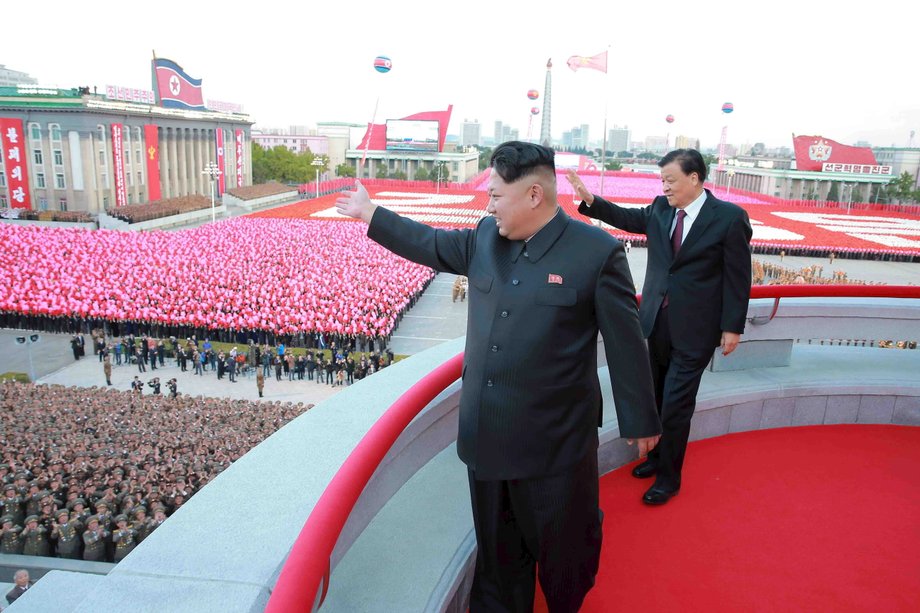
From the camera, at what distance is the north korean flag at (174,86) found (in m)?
50.8

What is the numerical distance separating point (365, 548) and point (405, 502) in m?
0.34

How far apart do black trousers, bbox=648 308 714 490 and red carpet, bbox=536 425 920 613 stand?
0.51ft

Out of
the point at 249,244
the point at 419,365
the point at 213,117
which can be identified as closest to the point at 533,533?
the point at 419,365

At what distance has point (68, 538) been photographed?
266 inches

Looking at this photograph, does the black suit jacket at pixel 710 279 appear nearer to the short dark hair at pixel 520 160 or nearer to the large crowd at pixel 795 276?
the short dark hair at pixel 520 160

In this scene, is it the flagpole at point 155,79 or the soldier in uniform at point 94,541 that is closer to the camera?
the soldier in uniform at point 94,541

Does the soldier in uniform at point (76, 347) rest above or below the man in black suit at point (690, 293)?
below

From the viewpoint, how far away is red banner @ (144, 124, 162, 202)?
158ft

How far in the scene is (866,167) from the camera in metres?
67.4

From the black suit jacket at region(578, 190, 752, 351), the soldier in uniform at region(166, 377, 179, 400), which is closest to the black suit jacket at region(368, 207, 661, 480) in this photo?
the black suit jacket at region(578, 190, 752, 351)


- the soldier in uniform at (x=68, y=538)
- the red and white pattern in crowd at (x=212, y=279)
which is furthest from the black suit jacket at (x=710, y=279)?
the red and white pattern in crowd at (x=212, y=279)

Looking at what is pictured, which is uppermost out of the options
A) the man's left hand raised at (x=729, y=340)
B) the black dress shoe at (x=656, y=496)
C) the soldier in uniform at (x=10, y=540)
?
the man's left hand raised at (x=729, y=340)

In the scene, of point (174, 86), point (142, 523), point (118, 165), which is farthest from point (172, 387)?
point (174, 86)

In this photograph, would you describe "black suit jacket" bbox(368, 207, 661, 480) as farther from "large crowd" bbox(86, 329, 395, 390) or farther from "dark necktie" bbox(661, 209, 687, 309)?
"large crowd" bbox(86, 329, 395, 390)
